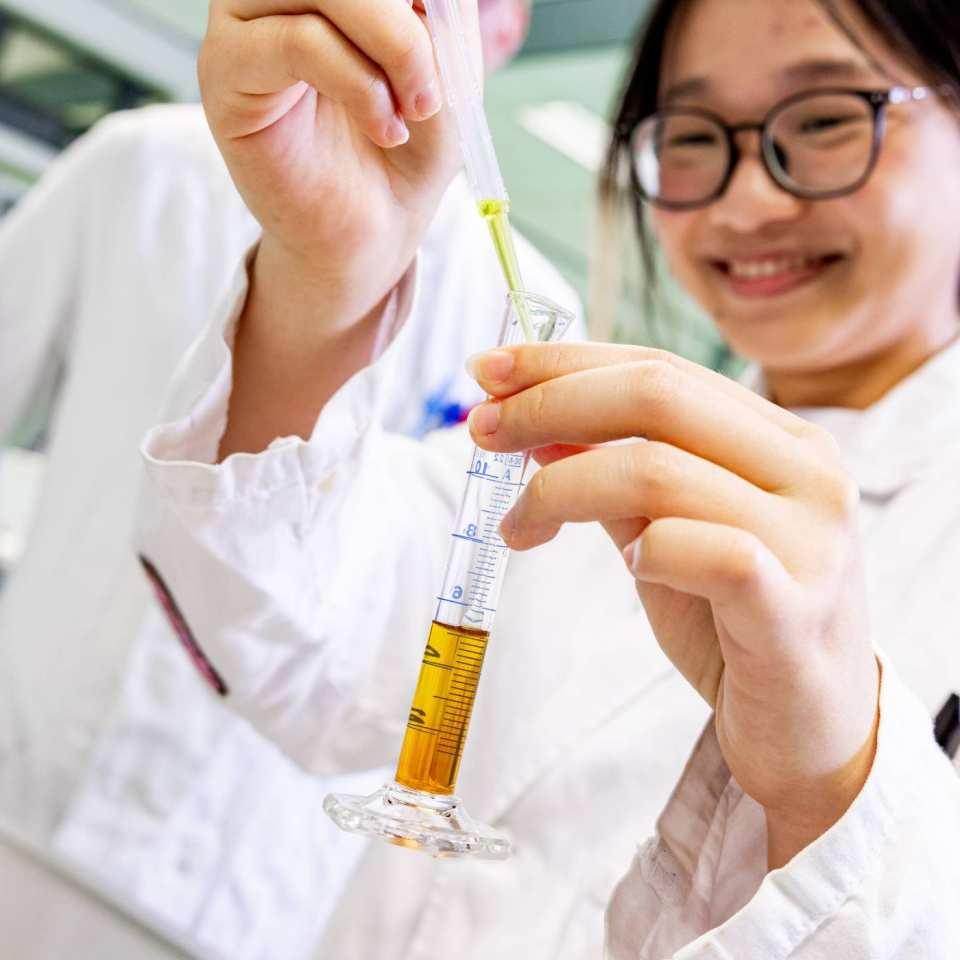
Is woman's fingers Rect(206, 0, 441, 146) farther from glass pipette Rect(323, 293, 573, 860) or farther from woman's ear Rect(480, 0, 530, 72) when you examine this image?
woman's ear Rect(480, 0, 530, 72)

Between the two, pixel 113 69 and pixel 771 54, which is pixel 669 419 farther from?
pixel 113 69

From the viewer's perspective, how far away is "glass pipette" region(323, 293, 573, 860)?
64cm

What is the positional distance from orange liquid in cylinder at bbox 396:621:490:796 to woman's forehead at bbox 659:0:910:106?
70 cm

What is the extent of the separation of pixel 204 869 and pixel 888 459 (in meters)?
0.99

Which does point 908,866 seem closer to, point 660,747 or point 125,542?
point 660,747

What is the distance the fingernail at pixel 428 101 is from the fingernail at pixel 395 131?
13mm

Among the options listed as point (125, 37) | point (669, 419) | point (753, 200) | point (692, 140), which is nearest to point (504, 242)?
point (669, 419)

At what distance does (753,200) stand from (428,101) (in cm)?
53

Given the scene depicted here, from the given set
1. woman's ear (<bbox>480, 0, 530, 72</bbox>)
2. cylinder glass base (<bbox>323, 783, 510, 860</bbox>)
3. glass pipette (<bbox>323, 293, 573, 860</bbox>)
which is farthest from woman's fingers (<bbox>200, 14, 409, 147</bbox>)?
woman's ear (<bbox>480, 0, 530, 72</bbox>)

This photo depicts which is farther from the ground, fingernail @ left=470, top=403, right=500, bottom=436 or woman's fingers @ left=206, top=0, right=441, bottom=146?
woman's fingers @ left=206, top=0, right=441, bottom=146

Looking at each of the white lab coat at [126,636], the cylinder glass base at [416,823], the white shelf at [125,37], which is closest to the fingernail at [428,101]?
the cylinder glass base at [416,823]

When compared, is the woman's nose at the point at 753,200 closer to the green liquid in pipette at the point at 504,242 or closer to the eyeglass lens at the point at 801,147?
the eyeglass lens at the point at 801,147

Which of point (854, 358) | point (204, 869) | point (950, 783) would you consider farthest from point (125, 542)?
point (950, 783)

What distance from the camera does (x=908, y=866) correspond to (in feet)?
1.92
